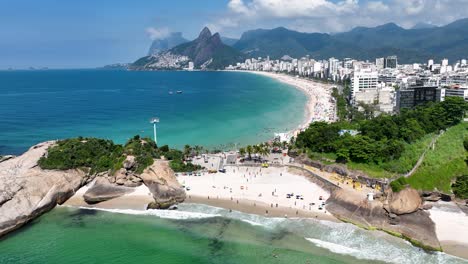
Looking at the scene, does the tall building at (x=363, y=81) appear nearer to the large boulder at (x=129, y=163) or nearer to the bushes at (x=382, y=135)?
the bushes at (x=382, y=135)

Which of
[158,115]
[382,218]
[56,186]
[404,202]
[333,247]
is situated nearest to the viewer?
[333,247]

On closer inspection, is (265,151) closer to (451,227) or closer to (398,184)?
(398,184)

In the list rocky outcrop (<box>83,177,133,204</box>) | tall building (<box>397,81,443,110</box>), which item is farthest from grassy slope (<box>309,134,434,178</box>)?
tall building (<box>397,81,443,110</box>)

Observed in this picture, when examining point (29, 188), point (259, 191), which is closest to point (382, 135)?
point (259, 191)

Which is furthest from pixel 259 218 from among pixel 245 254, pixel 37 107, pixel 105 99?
pixel 105 99

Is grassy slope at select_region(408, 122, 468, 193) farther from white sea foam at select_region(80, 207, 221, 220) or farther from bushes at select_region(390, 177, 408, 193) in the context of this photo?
white sea foam at select_region(80, 207, 221, 220)

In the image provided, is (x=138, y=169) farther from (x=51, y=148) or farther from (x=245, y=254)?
(x=245, y=254)
